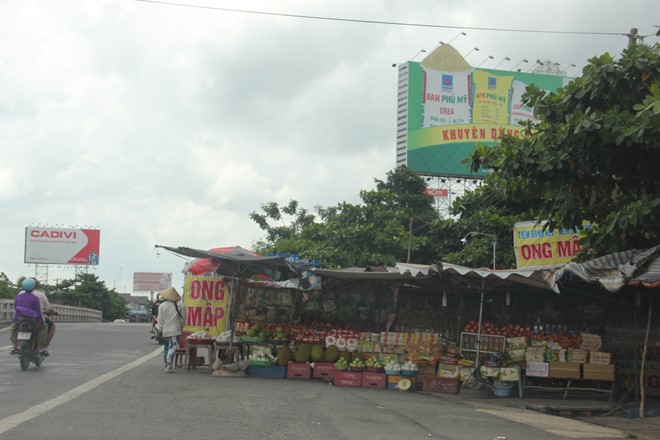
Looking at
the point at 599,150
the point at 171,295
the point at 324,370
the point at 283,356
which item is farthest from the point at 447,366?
the point at 171,295

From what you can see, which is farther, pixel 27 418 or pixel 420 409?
pixel 420 409

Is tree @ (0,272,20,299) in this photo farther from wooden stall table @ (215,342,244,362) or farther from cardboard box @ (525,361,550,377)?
cardboard box @ (525,361,550,377)

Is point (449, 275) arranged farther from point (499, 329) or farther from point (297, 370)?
point (297, 370)

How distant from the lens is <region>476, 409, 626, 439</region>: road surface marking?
852 cm

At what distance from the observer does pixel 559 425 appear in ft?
30.6

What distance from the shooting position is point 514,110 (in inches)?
1545

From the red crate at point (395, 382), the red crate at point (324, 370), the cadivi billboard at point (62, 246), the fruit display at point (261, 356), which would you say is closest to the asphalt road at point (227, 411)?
the red crate at point (324, 370)

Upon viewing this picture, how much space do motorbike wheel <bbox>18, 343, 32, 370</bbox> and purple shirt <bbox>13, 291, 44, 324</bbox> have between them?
56 centimetres

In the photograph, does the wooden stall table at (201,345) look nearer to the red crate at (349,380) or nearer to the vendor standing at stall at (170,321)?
the vendor standing at stall at (170,321)

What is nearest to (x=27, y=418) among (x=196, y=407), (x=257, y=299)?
(x=196, y=407)

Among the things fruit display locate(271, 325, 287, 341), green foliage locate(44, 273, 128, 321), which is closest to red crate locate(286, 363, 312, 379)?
fruit display locate(271, 325, 287, 341)

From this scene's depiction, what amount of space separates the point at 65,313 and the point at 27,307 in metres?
34.5

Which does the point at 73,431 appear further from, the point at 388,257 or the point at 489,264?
the point at 388,257

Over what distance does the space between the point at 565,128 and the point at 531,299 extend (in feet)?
17.3
